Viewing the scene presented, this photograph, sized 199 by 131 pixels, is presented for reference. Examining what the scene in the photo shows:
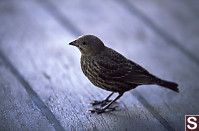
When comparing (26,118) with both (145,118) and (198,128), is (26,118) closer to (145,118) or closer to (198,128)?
(145,118)

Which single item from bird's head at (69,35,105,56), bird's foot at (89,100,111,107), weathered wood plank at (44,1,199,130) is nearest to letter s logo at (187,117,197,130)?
weathered wood plank at (44,1,199,130)

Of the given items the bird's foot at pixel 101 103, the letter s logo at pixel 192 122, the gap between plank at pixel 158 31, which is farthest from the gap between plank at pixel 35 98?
the gap between plank at pixel 158 31

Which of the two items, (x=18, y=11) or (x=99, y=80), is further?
(x=18, y=11)

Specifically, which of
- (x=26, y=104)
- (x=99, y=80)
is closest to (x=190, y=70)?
(x=99, y=80)

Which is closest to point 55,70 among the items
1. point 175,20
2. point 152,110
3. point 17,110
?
point 17,110

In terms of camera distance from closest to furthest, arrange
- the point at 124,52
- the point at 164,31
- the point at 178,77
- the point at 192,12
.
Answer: the point at 178,77
the point at 124,52
the point at 164,31
the point at 192,12

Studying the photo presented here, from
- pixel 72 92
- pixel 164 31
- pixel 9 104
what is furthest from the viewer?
pixel 164 31

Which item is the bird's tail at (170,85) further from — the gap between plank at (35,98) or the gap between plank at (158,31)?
the gap between plank at (35,98)
